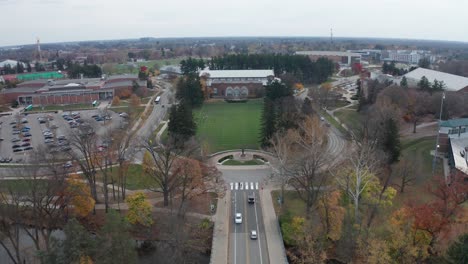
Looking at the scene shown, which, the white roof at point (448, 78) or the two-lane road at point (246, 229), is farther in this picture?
the white roof at point (448, 78)

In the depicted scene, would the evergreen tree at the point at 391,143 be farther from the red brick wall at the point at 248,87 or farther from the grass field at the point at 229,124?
the red brick wall at the point at 248,87

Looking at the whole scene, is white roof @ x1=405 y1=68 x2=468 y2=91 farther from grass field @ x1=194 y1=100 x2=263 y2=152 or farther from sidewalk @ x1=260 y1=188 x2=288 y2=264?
sidewalk @ x1=260 y1=188 x2=288 y2=264

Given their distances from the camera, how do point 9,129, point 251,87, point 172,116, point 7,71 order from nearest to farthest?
point 172,116 < point 9,129 < point 251,87 < point 7,71

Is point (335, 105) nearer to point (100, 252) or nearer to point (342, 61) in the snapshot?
point (100, 252)

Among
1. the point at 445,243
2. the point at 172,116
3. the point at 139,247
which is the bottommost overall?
the point at 139,247

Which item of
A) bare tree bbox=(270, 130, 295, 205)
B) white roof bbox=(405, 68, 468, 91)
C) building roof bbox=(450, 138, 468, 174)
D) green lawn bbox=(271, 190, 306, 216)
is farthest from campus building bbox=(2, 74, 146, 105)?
building roof bbox=(450, 138, 468, 174)

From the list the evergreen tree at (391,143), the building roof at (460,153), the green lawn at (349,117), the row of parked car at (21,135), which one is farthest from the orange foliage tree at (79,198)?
the green lawn at (349,117)

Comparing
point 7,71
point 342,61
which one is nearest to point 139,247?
point 7,71
